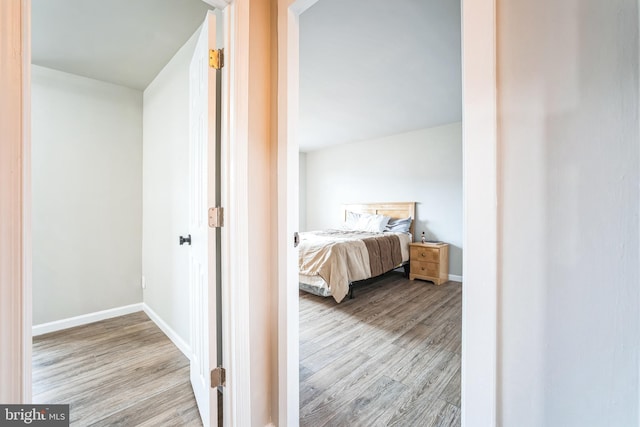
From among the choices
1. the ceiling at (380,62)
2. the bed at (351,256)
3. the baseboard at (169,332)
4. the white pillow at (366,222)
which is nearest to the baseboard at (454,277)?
the bed at (351,256)

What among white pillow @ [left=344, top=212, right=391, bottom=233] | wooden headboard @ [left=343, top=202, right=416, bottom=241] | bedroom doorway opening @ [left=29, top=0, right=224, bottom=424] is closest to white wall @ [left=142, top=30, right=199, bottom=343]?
bedroom doorway opening @ [left=29, top=0, right=224, bottom=424]

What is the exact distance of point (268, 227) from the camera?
1.31m

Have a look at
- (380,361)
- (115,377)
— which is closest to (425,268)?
(380,361)

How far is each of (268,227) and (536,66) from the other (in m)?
1.13

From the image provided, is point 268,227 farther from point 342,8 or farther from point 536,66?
point 342,8

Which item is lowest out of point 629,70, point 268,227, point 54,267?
point 54,267

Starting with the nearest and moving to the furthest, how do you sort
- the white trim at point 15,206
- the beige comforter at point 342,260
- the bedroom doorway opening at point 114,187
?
the white trim at point 15,206, the bedroom doorway opening at point 114,187, the beige comforter at point 342,260

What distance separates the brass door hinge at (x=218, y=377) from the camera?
1247 millimetres

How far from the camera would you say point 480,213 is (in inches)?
27.8

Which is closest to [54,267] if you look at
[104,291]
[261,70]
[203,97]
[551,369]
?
[104,291]

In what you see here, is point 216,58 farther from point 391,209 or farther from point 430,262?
point 391,209

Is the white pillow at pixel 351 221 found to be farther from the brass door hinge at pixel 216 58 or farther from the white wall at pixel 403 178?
the brass door hinge at pixel 216 58

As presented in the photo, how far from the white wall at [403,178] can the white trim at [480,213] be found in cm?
377

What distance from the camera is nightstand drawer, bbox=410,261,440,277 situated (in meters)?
3.92
